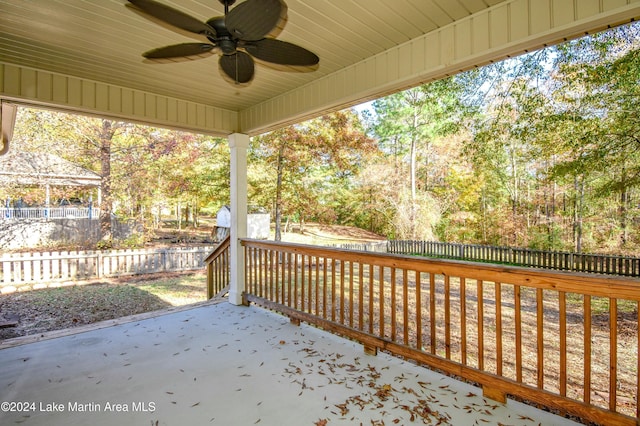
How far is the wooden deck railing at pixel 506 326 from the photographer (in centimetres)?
176

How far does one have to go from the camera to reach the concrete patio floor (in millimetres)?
1945

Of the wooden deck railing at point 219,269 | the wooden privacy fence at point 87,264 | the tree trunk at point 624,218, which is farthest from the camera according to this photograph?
the tree trunk at point 624,218

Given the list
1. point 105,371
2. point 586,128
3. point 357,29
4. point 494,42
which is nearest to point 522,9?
point 494,42

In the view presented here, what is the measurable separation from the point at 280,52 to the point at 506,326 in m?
5.16

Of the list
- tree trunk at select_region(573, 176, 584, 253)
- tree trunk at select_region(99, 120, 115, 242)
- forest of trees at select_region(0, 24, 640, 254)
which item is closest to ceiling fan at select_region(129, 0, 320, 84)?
forest of trees at select_region(0, 24, 640, 254)

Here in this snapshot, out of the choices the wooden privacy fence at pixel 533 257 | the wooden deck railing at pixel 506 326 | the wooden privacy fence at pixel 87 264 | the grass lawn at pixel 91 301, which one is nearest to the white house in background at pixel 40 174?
the wooden privacy fence at pixel 87 264

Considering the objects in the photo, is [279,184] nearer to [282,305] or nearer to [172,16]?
[282,305]

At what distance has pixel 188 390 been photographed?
2258 millimetres

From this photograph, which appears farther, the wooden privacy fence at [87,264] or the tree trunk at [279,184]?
the tree trunk at [279,184]

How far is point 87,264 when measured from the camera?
289 inches

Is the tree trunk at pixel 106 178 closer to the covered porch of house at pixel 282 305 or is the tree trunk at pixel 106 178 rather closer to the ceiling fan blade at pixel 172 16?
the covered porch of house at pixel 282 305

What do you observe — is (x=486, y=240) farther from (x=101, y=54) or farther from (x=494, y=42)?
(x=101, y=54)

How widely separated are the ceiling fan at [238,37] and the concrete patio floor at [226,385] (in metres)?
2.22

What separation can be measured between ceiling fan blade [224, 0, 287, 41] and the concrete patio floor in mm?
2234
